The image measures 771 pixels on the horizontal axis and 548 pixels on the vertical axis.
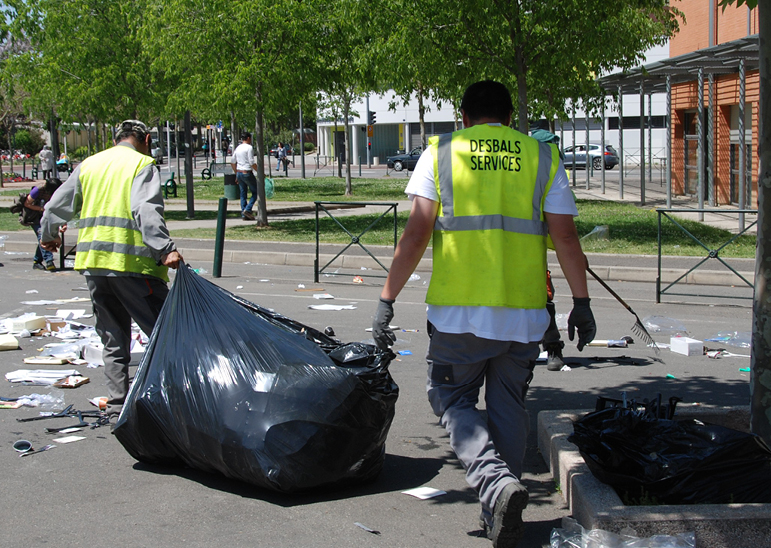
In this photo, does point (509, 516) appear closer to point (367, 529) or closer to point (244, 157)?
point (367, 529)

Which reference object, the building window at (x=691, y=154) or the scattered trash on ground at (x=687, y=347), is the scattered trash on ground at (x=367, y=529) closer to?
the scattered trash on ground at (x=687, y=347)

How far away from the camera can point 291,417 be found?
371cm

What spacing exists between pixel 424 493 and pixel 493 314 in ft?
3.68

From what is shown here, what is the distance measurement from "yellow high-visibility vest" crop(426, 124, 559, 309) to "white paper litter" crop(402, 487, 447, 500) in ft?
3.54

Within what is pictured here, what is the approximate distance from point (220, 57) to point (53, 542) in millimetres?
12554

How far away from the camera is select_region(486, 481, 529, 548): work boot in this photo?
314 centimetres

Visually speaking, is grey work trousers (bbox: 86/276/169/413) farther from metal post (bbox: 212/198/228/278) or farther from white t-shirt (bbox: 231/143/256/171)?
white t-shirt (bbox: 231/143/256/171)

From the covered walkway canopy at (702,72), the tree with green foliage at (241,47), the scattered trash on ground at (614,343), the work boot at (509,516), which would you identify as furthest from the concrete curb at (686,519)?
the tree with green foliage at (241,47)

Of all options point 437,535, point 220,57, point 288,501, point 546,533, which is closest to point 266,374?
point 288,501

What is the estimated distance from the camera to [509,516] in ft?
10.3

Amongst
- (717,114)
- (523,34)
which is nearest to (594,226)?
(523,34)

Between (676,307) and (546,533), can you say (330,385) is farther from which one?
(676,307)

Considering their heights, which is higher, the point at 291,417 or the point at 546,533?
the point at 291,417

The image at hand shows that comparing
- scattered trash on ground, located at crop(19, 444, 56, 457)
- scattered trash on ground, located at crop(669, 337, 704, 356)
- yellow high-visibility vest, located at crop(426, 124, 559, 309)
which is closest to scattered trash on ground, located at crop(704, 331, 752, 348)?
scattered trash on ground, located at crop(669, 337, 704, 356)
